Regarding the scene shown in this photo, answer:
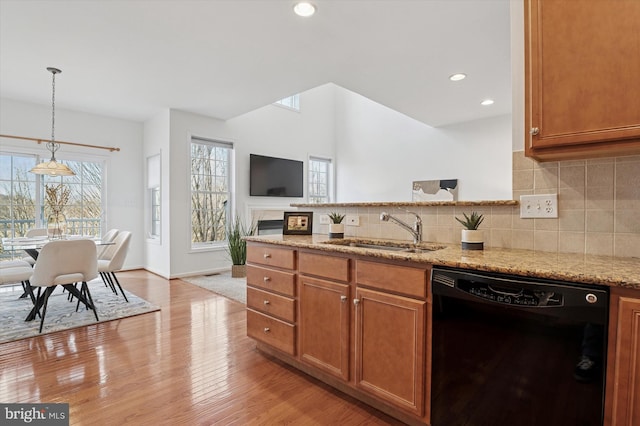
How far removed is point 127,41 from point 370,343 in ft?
10.8

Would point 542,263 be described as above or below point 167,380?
above

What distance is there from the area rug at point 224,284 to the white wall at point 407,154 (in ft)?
11.8

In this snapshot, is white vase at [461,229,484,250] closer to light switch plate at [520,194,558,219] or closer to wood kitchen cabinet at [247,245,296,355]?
light switch plate at [520,194,558,219]

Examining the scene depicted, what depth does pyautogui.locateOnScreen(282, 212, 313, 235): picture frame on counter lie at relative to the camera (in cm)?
256

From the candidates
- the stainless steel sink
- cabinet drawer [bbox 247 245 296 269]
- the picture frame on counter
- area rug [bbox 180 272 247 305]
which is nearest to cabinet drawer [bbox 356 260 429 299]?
the stainless steel sink

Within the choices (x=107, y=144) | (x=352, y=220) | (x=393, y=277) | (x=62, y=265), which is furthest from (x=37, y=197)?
(x=393, y=277)

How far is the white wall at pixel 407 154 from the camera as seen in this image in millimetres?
5594

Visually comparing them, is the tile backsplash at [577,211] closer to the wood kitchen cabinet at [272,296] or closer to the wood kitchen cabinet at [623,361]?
the wood kitchen cabinet at [623,361]

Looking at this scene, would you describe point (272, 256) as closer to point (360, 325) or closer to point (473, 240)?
point (360, 325)

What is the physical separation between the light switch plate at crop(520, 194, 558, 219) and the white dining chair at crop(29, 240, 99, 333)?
353cm

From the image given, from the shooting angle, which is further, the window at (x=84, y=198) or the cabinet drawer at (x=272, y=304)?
the window at (x=84, y=198)

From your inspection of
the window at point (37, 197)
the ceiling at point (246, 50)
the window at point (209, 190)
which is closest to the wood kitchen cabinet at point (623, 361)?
the ceiling at point (246, 50)

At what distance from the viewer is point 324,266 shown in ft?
6.18

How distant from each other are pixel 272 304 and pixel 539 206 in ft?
5.63
